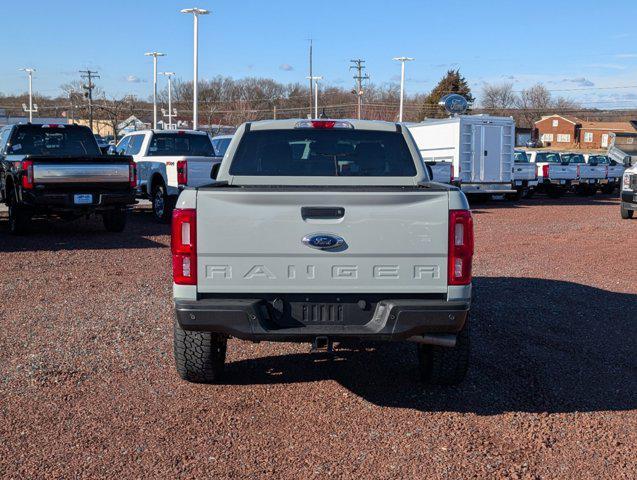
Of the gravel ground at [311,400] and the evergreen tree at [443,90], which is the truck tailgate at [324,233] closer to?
the gravel ground at [311,400]

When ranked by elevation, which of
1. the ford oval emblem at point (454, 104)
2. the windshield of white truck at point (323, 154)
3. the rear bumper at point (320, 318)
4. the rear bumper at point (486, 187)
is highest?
the ford oval emblem at point (454, 104)

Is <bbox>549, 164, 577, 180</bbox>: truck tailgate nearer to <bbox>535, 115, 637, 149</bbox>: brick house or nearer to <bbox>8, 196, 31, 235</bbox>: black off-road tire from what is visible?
<bbox>8, 196, 31, 235</bbox>: black off-road tire

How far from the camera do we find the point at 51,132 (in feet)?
49.1

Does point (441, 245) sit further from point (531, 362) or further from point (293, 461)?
point (531, 362)

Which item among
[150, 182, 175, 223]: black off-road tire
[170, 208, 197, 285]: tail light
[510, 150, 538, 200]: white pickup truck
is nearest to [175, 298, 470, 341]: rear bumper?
[170, 208, 197, 285]: tail light

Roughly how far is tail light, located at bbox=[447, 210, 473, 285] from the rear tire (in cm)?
1213

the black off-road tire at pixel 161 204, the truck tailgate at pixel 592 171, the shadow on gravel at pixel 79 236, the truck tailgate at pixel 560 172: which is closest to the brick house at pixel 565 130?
the truck tailgate at pixel 592 171

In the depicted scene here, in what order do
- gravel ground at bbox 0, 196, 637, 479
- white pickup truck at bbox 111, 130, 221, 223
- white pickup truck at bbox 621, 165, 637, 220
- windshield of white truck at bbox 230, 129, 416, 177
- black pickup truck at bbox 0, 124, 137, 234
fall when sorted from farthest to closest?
white pickup truck at bbox 621, 165, 637, 220 < white pickup truck at bbox 111, 130, 221, 223 < black pickup truck at bbox 0, 124, 137, 234 < windshield of white truck at bbox 230, 129, 416, 177 < gravel ground at bbox 0, 196, 637, 479

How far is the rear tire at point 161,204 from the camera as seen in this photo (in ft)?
54.0

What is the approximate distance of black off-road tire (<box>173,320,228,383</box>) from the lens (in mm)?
5429

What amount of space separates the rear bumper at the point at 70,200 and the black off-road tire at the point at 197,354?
8380 millimetres

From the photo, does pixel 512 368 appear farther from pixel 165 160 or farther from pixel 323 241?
pixel 165 160

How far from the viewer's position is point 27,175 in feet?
42.5

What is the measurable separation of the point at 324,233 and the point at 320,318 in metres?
0.53
